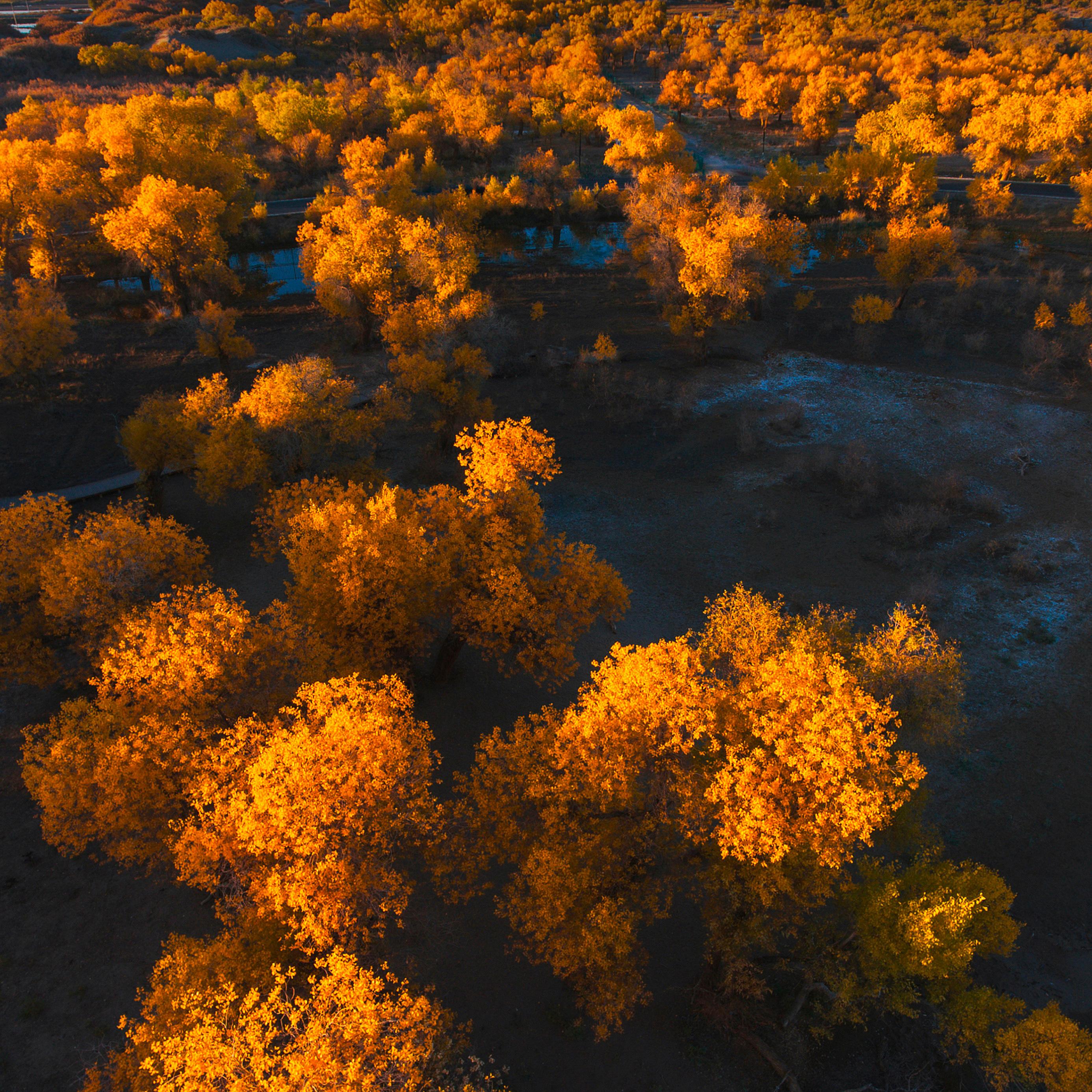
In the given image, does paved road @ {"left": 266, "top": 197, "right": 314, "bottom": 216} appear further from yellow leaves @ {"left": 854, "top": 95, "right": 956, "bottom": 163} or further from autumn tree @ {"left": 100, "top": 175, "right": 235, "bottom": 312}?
yellow leaves @ {"left": 854, "top": 95, "right": 956, "bottom": 163}

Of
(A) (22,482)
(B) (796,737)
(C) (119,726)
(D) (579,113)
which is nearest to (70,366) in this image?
(A) (22,482)

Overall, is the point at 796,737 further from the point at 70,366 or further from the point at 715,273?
the point at 70,366

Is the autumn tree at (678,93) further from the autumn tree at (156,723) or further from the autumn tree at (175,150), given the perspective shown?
the autumn tree at (156,723)

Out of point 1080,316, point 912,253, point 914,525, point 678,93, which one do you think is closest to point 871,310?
point 912,253

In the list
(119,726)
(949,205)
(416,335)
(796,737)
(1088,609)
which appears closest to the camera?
(796,737)

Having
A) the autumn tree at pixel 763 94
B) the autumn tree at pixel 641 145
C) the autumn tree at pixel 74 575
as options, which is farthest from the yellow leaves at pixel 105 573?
the autumn tree at pixel 763 94

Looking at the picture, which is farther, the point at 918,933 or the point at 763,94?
the point at 763,94

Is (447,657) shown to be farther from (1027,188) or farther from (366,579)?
(1027,188)
